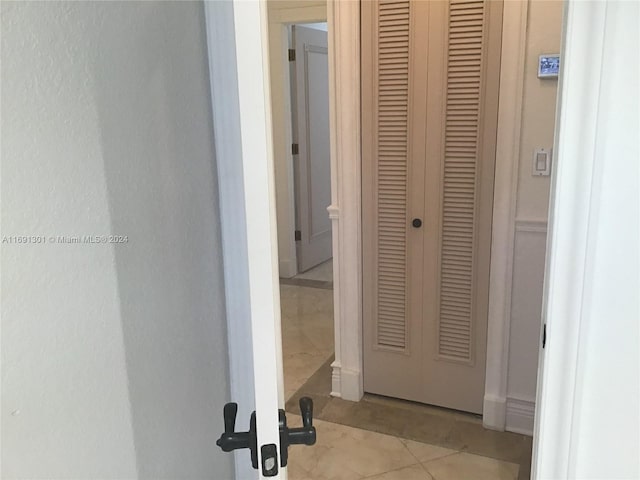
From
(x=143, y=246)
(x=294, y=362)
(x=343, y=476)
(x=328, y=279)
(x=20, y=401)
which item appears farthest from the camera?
(x=328, y=279)

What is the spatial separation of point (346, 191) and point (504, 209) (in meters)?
0.71

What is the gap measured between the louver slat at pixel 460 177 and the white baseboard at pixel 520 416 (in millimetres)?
278

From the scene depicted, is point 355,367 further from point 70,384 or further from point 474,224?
point 70,384

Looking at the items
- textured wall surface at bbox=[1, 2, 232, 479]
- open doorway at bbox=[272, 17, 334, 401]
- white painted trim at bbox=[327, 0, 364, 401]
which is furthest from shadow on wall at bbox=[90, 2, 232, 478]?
open doorway at bbox=[272, 17, 334, 401]

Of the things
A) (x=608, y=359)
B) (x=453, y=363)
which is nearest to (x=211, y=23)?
(x=608, y=359)

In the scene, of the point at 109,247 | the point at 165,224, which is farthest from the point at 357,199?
the point at 109,247

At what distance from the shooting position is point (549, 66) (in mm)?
2016

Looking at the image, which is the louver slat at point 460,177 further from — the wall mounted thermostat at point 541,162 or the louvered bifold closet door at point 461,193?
the wall mounted thermostat at point 541,162

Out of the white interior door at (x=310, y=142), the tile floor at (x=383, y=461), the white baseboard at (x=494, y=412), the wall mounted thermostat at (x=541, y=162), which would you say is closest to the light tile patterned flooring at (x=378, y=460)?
the tile floor at (x=383, y=461)

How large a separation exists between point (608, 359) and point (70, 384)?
1.03m

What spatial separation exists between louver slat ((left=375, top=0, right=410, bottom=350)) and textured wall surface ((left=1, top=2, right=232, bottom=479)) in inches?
53.7

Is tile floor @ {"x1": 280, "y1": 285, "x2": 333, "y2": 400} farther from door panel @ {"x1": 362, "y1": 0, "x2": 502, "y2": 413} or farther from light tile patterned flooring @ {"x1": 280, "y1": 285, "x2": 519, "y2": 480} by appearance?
door panel @ {"x1": 362, "y1": 0, "x2": 502, "y2": 413}

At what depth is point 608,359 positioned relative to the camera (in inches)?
43.3

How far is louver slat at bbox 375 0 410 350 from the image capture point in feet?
7.57
